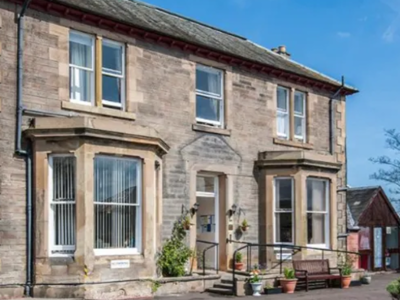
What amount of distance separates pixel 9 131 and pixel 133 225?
358 centimetres

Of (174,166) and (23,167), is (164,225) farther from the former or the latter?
(23,167)

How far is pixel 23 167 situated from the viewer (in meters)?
14.2

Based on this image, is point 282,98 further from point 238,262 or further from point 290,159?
point 238,262

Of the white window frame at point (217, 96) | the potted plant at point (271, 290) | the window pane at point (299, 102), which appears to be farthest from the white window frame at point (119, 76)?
the window pane at point (299, 102)

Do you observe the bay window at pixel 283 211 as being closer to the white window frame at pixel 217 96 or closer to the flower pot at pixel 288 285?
the flower pot at pixel 288 285

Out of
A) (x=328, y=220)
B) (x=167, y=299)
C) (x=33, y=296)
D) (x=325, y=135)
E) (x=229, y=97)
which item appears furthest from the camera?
(x=325, y=135)

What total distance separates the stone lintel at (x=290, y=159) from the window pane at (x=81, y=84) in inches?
245

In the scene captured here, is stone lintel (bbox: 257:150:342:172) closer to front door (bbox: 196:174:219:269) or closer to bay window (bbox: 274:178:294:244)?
bay window (bbox: 274:178:294:244)

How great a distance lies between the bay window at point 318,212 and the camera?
65.8 ft

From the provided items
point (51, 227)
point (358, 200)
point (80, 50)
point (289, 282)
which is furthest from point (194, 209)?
point (358, 200)

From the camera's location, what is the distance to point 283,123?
21.1 meters

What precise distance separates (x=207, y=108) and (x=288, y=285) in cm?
544

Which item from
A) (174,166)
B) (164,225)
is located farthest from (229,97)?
(164,225)

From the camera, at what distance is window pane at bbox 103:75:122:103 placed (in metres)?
16.1
